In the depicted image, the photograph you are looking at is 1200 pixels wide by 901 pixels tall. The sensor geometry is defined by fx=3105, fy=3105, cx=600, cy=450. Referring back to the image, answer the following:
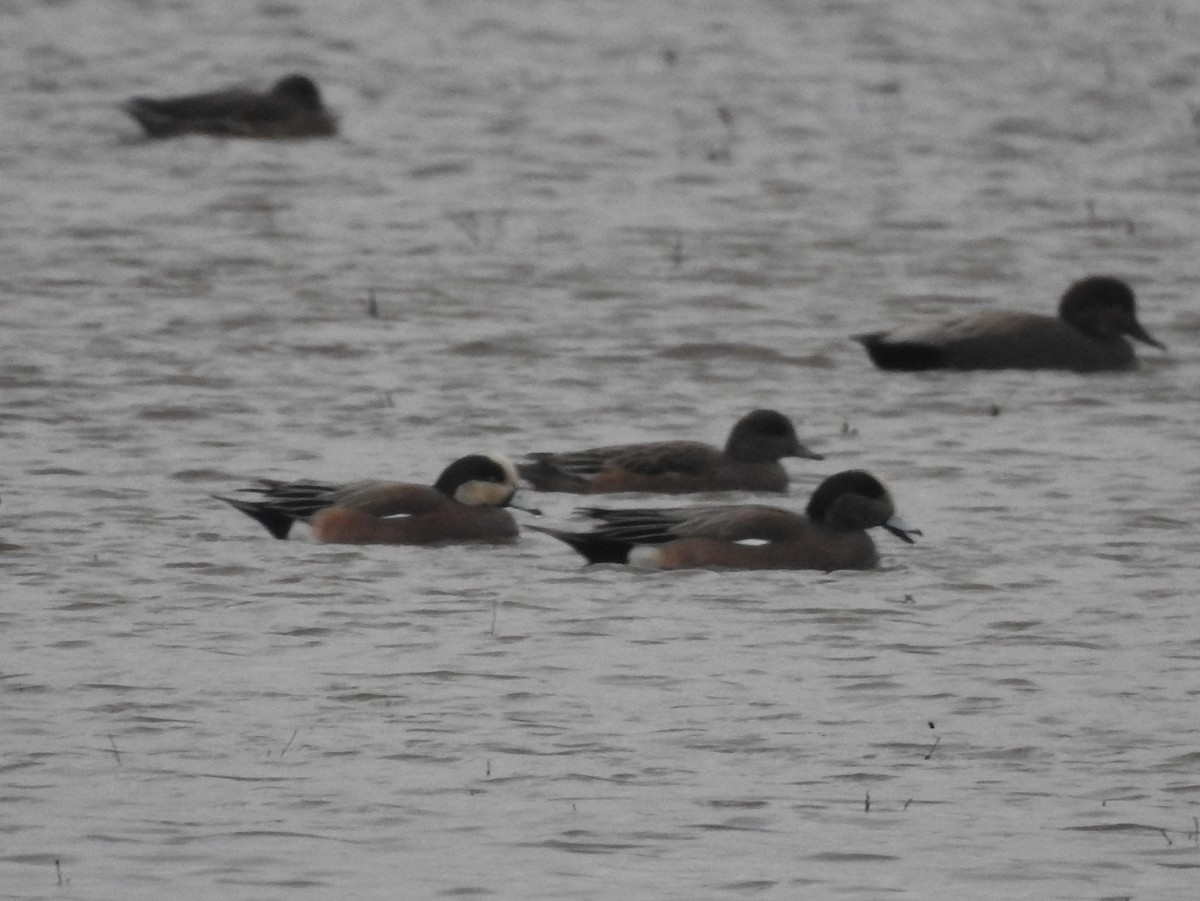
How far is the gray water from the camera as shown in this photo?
789 cm

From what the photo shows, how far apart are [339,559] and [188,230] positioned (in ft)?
27.3

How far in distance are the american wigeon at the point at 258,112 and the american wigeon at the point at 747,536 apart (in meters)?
12.4

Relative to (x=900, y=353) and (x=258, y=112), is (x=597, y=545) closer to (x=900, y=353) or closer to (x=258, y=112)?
(x=900, y=353)

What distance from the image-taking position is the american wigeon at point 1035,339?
49.5 feet

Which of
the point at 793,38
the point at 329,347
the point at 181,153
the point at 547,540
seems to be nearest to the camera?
the point at 547,540

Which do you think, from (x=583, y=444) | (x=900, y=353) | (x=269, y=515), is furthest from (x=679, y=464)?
(x=900, y=353)

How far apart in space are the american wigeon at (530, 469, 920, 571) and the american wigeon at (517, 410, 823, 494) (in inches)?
43.7

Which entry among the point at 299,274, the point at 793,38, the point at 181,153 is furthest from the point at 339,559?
the point at 793,38

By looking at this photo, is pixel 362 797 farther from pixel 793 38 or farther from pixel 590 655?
pixel 793 38

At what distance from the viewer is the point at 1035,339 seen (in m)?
15.3

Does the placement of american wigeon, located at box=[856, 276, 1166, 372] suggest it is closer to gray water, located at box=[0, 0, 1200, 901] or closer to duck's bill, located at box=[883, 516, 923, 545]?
gray water, located at box=[0, 0, 1200, 901]

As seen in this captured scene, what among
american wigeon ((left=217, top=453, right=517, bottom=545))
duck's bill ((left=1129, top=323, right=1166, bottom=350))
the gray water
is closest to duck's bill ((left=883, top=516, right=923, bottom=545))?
the gray water

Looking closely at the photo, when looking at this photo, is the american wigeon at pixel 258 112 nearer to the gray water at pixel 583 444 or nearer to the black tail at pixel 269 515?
the gray water at pixel 583 444

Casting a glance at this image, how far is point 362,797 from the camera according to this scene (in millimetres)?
8078
